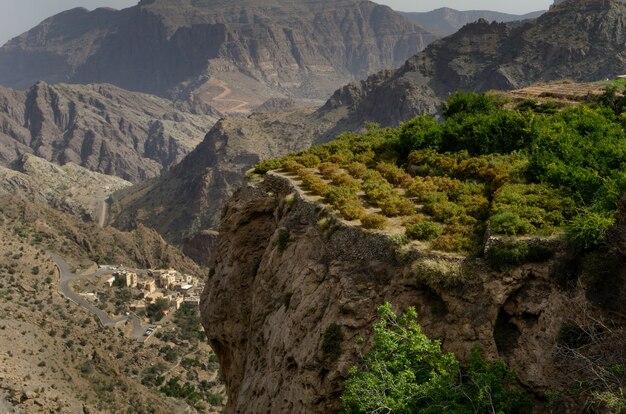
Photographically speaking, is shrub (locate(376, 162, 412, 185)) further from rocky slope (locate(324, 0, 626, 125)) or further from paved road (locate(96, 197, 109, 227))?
paved road (locate(96, 197, 109, 227))

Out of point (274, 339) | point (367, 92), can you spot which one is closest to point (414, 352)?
point (274, 339)

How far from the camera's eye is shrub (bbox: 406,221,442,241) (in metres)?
14.1

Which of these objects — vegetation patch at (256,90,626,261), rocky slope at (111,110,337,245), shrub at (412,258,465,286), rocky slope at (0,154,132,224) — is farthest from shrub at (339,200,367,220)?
rocky slope at (0,154,132,224)

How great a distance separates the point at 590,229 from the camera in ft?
38.8

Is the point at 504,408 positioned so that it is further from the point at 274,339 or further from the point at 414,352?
the point at 274,339

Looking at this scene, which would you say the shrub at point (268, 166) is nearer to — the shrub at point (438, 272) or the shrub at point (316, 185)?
the shrub at point (316, 185)

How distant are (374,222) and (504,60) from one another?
149134 millimetres

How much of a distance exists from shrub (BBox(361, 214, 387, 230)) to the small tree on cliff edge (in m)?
3.64

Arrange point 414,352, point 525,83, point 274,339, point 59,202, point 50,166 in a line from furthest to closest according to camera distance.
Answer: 1. point 50,166
2. point 59,202
3. point 525,83
4. point 274,339
5. point 414,352

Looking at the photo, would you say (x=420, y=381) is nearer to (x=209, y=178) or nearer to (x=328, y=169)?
(x=328, y=169)

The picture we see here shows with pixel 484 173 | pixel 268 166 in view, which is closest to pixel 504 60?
pixel 268 166

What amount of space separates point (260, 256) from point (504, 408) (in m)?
12.0

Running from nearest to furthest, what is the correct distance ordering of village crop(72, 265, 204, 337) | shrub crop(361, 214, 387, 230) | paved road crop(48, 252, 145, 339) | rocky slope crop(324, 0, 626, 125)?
shrub crop(361, 214, 387, 230)
paved road crop(48, 252, 145, 339)
village crop(72, 265, 204, 337)
rocky slope crop(324, 0, 626, 125)

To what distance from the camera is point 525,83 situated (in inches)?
5423
